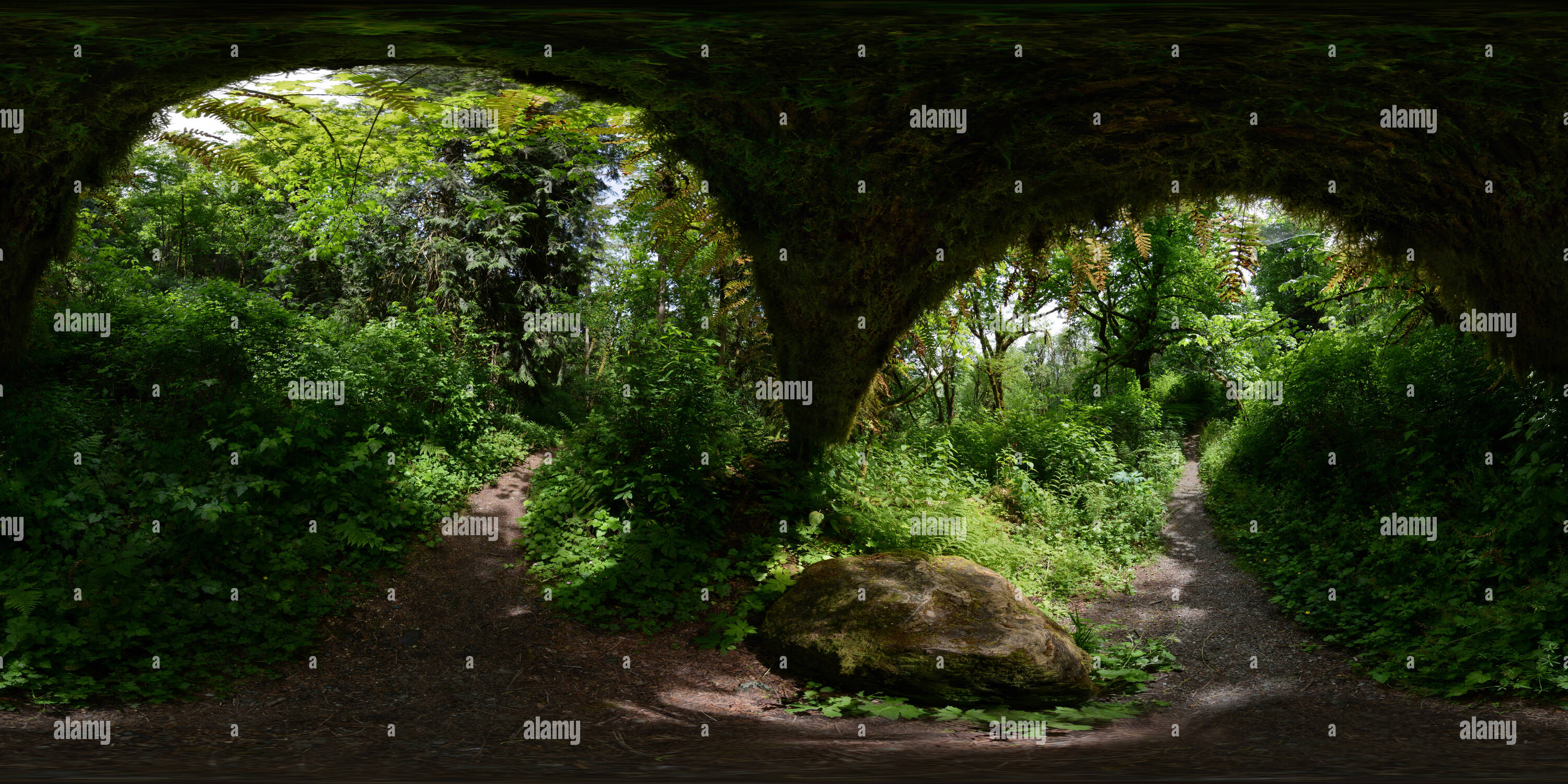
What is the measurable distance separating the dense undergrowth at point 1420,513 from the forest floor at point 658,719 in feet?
1.38

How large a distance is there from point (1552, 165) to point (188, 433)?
11.6 meters

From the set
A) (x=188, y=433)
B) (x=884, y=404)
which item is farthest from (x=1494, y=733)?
(x=188, y=433)

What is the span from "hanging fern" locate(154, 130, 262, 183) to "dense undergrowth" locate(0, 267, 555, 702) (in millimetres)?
1433

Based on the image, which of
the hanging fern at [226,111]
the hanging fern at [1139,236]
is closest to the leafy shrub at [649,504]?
the hanging fern at [226,111]

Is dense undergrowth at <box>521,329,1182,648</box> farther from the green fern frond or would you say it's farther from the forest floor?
the green fern frond

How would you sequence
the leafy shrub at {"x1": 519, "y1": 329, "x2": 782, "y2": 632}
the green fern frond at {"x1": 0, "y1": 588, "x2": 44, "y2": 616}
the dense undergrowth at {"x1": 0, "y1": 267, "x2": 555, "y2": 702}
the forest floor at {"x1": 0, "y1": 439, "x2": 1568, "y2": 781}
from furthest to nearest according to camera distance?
the leafy shrub at {"x1": 519, "y1": 329, "x2": 782, "y2": 632} → the dense undergrowth at {"x1": 0, "y1": 267, "x2": 555, "y2": 702} → the green fern frond at {"x1": 0, "y1": 588, "x2": 44, "y2": 616} → the forest floor at {"x1": 0, "y1": 439, "x2": 1568, "y2": 781}

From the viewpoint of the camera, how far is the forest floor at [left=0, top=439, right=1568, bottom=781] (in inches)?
91.0

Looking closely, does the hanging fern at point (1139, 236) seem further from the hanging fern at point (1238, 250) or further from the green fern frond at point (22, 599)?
the green fern frond at point (22, 599)

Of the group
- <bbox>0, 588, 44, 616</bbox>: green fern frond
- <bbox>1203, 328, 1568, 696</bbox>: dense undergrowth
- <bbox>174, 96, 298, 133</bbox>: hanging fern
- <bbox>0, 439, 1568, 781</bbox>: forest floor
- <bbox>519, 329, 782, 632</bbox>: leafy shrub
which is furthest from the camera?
<bbox>519, 329, 782, 632</bbox>: leafy shrub

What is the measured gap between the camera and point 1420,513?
22.2ft

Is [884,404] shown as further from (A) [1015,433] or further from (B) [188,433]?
(B) [188,433]

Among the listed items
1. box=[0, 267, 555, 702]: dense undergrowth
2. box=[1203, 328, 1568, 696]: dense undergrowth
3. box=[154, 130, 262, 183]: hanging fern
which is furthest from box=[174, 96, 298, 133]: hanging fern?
box=[1203, 328, 1568, 696]: dense undergrowth

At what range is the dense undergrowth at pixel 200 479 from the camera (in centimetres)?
495

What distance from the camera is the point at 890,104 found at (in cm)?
609
